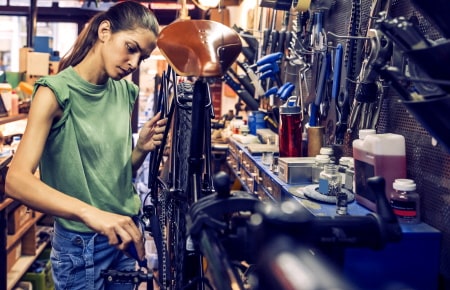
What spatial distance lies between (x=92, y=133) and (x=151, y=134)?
0.28 meters

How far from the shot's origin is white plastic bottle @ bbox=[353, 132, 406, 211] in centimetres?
175

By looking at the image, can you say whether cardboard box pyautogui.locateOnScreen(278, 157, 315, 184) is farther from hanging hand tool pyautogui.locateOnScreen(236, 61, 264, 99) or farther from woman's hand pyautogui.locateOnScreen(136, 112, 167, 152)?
hanging hand tool pyautogui.locateOnScreen(236, 61, 264, 99)

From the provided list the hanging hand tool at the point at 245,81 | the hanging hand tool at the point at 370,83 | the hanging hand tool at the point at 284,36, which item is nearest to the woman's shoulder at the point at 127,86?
the hanging hand tool at the point at 370,83

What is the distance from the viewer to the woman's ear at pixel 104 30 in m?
1.75

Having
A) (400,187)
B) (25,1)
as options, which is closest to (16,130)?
(400,187)

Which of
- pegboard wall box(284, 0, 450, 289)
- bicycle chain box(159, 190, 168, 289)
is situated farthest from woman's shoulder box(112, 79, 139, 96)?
pegboard wall box(284, 0, 450, 289)

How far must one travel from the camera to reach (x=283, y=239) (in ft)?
2.29

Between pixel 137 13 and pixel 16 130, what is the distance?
6.99ft

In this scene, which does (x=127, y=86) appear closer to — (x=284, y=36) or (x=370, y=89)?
(x=370, y=89)

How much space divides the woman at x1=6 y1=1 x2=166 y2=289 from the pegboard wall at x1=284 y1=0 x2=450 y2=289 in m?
0.92

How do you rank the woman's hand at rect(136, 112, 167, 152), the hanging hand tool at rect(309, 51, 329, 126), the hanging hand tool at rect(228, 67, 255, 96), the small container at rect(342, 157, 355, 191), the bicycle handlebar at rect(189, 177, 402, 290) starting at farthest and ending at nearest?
the hanging hand tool at rect(228, 67, 255, 96)
the hanging hand tool at rect(309, 51, 329, 126)
the small container at rect(342, 157, 355, 191)
the woman's hand at rect(136, 112, 167, 152)
the bicycle handlebar at rect(189, 177, 402, 290)

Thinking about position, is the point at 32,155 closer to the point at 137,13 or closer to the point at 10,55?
the point at 137,13

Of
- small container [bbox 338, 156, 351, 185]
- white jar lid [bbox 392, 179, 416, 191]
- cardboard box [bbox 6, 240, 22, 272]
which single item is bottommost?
cardboard box [bbox 6, 240, 22, 272]

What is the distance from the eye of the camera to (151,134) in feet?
6.47
